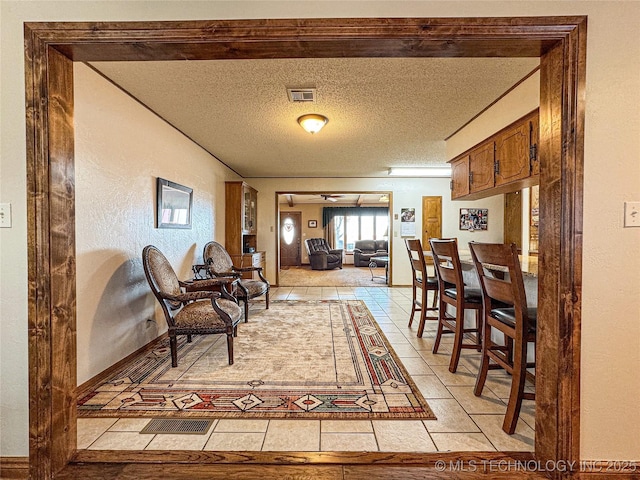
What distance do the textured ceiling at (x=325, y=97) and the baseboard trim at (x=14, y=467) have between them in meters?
2.32

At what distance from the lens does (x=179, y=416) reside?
1.80 metres

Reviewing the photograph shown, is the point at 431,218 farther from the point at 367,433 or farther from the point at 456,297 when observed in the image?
the point at 367,433

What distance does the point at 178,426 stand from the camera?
171 centimetres

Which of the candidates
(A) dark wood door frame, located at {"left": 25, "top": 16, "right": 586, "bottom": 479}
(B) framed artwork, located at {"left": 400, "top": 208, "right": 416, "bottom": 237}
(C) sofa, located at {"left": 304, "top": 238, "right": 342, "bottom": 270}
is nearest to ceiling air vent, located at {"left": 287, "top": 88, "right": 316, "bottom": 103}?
(A) dark wood door frame, located at {"left": 25, "top": 16, "right": 586, "bottom": 479}

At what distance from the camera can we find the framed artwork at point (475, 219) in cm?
593

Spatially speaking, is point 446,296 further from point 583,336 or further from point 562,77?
point 562,77

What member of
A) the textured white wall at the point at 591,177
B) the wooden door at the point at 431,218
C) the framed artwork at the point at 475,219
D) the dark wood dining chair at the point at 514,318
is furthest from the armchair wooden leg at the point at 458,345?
the framed artwork at the point at 475,219

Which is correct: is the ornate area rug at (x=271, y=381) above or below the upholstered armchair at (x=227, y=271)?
below

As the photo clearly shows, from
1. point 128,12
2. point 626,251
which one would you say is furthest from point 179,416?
point 626,251

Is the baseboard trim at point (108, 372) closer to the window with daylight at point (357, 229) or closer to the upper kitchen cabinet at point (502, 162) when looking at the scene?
the upper kitchen cabinet at point (502, 162)

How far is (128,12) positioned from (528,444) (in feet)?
9.14

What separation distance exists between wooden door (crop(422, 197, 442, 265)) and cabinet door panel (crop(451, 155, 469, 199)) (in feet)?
7.88

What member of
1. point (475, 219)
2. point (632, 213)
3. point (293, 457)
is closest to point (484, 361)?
point (632, 213)

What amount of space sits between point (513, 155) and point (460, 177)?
102cm
